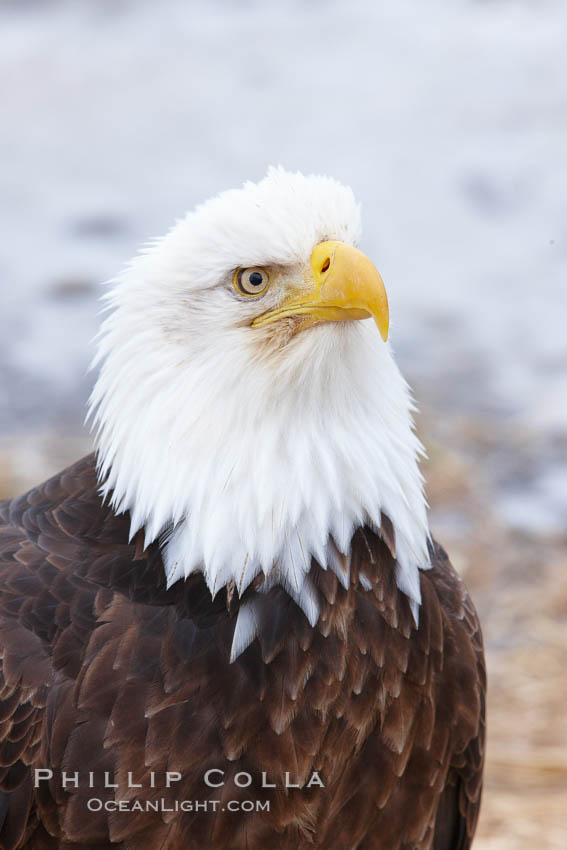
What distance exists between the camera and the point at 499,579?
5594 mm

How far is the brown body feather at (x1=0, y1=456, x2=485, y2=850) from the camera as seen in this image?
2.59 m

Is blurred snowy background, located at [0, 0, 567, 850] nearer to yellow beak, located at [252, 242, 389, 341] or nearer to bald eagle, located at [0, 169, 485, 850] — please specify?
bald eagle, located at [0, 169, 485, 850]

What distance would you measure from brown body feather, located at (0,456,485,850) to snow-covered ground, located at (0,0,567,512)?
415cm

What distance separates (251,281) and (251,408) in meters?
0.27

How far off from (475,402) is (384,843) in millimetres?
4386

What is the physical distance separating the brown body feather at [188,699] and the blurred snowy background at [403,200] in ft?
5.86

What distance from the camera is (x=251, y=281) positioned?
256cm

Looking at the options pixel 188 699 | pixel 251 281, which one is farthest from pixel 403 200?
pixel 188 699

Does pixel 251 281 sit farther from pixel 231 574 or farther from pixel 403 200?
pixel 403 200

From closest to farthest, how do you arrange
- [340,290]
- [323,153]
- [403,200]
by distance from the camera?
[340,290] → [403,200] → [323,153]

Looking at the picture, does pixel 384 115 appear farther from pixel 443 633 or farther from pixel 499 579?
pixel 443 633

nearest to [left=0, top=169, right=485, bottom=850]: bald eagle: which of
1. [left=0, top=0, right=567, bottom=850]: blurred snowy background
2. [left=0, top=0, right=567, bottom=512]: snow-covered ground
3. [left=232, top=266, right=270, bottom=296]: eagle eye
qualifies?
[left=232, top=266, right=270, bottom=296]: eagle eye

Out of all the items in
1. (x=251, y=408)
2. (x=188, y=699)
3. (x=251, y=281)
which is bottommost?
(x=188, y=699)

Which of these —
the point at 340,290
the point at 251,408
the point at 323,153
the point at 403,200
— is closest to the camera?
the point at 340,290
